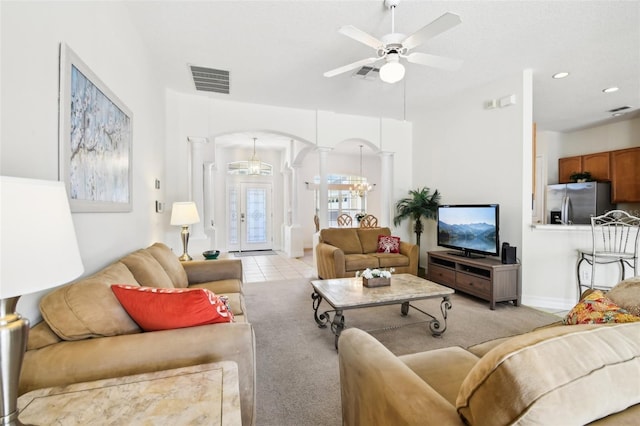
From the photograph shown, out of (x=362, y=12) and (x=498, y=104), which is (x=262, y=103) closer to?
(x=362, y=12)

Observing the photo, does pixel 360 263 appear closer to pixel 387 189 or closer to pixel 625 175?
pixel 387 189

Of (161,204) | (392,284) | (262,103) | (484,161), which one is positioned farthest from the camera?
(262,103)

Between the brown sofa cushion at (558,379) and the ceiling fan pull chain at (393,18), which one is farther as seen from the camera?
the ceiling fan pull chain at (393,18)

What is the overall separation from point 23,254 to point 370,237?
466cm

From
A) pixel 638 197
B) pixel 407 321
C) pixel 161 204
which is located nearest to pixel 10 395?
pixel 407 321

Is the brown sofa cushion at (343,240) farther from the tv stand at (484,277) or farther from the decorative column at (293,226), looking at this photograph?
the decorative column at (293,226)

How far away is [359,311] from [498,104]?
10.8 feet

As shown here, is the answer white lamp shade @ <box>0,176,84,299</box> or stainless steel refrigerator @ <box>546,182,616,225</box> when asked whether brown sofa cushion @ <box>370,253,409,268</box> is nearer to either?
stainless steel refrigerator @ <box>546,182,616,225</box>

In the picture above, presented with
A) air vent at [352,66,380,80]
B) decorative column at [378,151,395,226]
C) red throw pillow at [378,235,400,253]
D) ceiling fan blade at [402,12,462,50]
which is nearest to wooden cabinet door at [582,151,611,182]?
decorative column at [378,151,395,226]

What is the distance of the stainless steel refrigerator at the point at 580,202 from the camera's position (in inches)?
213

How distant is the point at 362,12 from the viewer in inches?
100

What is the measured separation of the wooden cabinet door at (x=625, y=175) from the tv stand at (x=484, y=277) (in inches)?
147

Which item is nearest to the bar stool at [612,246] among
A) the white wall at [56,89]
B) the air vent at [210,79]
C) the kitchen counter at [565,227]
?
the kitchen counter at [565,227]

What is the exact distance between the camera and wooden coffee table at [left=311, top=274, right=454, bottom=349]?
2.51 m
